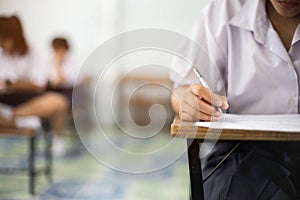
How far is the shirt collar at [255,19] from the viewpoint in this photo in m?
1.26

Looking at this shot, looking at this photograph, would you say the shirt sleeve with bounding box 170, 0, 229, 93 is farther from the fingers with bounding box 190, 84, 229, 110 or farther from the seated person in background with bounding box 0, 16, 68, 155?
the seated person in background with bounding box 0, 16, 68, 155

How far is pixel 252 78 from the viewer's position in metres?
1.27

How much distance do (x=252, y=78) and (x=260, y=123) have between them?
25 cm

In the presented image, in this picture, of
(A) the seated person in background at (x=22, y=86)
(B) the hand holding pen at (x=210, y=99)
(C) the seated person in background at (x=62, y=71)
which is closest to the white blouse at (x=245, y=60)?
(B) the hand holding pen at (x=210, y=99)

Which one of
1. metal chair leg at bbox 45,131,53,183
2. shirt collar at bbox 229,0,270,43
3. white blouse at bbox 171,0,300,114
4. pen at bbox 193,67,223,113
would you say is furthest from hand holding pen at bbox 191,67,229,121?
metal chair leg at bbox 45,131,53,183

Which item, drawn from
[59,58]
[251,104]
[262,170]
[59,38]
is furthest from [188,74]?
[59,38]

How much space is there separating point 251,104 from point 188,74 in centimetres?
21

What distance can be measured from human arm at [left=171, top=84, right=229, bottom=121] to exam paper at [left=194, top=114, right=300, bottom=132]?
3 cm

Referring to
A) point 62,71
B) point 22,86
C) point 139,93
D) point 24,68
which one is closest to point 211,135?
point 139,93

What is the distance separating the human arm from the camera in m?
1.06

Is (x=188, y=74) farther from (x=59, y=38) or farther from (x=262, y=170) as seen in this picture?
(x=59, y=38)

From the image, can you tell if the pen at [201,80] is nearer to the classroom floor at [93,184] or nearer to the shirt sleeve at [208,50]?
the shirt sleeve at [208,50]

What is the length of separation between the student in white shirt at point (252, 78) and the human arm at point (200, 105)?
36mm

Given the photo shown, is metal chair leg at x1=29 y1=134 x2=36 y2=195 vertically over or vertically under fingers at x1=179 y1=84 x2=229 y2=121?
under
